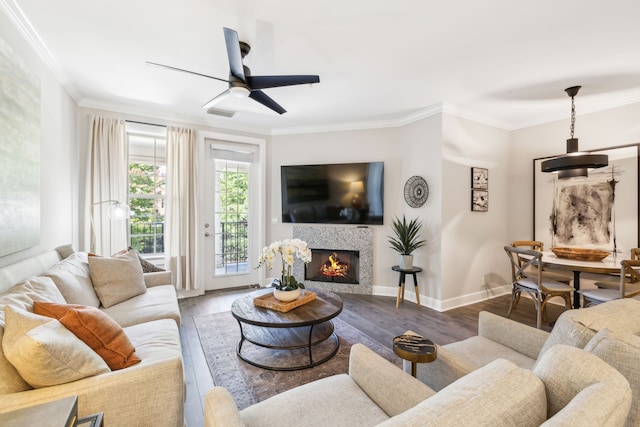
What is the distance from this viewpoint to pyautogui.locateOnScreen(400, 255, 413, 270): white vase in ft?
Result: 12.8

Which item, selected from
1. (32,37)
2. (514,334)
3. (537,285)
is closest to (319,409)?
(514,334)

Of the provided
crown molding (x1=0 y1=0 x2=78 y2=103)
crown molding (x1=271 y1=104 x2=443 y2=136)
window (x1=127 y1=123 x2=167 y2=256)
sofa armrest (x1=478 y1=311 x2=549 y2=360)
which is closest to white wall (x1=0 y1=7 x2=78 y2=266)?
crown molding (x1=0 y1=0 x2=78 y2=103)

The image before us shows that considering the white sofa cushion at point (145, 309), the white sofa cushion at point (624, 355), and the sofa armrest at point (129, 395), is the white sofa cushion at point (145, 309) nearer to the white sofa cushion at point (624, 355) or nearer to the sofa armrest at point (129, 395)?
the sofa armrest at point (129, 395)

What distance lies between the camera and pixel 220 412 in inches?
40.1

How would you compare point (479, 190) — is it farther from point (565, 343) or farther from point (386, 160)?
point (565, 343)

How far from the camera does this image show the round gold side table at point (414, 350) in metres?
1.32

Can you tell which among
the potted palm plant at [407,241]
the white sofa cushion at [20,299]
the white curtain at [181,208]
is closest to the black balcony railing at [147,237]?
the white curtain at [181,208]

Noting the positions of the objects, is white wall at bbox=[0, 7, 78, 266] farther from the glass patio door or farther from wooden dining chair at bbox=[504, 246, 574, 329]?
wooden dining chair at bbox=[504, 246, 574, 329]

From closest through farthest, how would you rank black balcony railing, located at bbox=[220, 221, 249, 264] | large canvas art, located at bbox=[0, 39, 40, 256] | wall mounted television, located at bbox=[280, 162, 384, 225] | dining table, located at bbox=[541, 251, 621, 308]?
large canvas art, located at bbox=[0, 39, 40, 256] → dining table, located at bbox=[541, 251, 621, 308] → wall mounted television, located at bbox=[280, 162, 384, 225] → black balcony railing, located at bbox=[220, 221, 249, 264]

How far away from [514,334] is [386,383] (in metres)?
1.05

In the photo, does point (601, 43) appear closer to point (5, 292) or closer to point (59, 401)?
point (59, 401)

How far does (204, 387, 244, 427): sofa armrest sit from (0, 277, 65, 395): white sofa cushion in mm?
825

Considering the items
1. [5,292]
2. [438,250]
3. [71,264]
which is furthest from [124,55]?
[438,250]

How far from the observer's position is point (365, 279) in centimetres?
452
